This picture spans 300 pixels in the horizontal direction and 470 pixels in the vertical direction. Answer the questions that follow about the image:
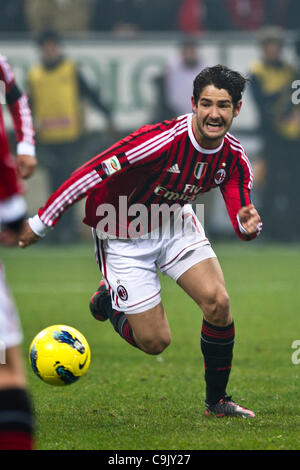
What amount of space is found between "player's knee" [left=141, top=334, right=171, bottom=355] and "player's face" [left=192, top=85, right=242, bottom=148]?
1.12 meters

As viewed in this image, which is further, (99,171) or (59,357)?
(59,357)

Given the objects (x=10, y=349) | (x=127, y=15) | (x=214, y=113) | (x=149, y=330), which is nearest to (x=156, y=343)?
(x=149, y=330)

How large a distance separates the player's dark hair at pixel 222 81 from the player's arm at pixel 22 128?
3.01 feet

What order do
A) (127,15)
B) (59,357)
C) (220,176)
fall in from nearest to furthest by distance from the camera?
(59,357), (220,176), (127,15)

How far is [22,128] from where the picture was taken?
4871mm

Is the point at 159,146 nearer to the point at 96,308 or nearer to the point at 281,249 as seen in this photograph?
the point at 96,308

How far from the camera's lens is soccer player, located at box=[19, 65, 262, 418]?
4672 millimetres

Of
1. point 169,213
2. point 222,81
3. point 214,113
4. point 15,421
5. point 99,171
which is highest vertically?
point 222,81

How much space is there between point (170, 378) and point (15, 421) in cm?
297

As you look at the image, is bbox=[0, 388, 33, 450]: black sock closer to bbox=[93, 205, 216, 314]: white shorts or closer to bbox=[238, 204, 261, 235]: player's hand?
bbox=[238, 204, 261, 235]: player's hand

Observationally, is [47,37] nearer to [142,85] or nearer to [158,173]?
[142,85]

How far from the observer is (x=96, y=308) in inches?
221

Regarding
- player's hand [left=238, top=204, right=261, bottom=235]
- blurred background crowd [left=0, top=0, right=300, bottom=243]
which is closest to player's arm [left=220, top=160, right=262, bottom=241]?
player's hand [left=238, top=204, right=261, bottom=235]

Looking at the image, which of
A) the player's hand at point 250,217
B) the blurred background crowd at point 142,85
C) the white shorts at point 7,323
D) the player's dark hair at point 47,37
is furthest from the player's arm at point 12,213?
the blurred background crowd at point 142,85
